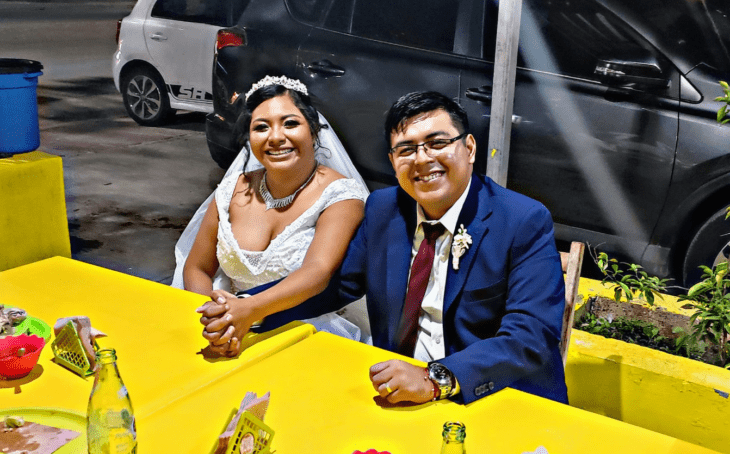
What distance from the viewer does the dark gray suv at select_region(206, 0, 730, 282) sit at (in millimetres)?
2959

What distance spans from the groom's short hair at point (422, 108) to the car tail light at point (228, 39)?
1.78 m

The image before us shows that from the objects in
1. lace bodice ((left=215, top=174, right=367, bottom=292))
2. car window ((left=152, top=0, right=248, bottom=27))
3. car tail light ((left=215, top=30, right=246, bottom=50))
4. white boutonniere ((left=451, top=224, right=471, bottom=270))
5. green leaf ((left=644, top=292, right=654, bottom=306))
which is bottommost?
green leaf ((left=644, top=292, right=654, bottom=306))

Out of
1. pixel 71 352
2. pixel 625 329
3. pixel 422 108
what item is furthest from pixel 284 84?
pixel 625 329

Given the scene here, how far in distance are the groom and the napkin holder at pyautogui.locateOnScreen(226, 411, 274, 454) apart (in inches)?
25.4

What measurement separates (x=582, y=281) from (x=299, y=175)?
1454 mm

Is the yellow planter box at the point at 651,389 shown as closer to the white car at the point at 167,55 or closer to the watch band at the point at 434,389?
the watch band at the point at 434,389

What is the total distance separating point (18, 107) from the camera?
9.98ft

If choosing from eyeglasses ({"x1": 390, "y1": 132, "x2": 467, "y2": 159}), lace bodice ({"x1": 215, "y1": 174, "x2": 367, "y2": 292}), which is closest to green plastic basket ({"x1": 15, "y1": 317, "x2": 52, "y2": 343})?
lace bodice ({"x1": 215, "y1": 174, "x2": 367, "y2": 292})

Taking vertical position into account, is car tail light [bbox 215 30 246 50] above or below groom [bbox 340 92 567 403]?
above

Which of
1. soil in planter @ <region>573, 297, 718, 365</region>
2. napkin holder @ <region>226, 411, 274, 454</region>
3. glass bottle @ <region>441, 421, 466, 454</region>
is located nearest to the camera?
glass bottle @ <region>441, 421, 466, 454</region>

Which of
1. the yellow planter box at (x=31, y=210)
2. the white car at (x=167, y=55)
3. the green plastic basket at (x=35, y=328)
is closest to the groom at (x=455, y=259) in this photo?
the green plastic basket at (x=35, y=328)

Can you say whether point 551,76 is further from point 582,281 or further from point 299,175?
point 299,175

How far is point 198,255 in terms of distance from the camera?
283cm

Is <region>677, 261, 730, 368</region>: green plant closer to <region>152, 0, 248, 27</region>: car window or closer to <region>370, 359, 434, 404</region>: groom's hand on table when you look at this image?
<region>370, 359, 434, 404</region>: groom's hand on table
